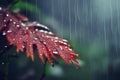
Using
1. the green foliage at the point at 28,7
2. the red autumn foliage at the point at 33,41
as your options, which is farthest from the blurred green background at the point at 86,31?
the red autumn foliage at the point at 33,41

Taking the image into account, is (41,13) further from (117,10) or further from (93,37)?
(117,10)

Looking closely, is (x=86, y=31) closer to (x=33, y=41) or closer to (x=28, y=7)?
(x=28, y=7)

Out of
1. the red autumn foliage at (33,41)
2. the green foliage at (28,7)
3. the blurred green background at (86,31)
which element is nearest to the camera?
the red autumn foliage at (33,41)

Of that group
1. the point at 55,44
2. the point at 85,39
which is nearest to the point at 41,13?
the point at 85,39

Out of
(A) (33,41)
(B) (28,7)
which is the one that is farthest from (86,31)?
(A) (33,41)

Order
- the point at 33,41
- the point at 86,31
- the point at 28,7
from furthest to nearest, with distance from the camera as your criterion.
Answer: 1. the point at 86,31
2. the point at 28,7
3. the point at 33,41

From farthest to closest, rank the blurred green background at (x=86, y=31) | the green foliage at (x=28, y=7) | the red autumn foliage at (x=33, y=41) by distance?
the blurred green background at (x=86, y=31), the green foliage at (x=28, y=7), the red autumn foliage at (x=33, y=41)

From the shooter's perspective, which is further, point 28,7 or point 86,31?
point 86,31

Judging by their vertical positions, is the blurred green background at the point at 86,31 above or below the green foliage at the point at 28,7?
below

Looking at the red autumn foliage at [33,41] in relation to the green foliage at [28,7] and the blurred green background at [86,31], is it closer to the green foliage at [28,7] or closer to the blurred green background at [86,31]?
the green foliage at [28,7]

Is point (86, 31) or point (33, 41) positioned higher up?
point (33, 41)

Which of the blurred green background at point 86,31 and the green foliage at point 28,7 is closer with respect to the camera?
the green foliage at point 28,7
